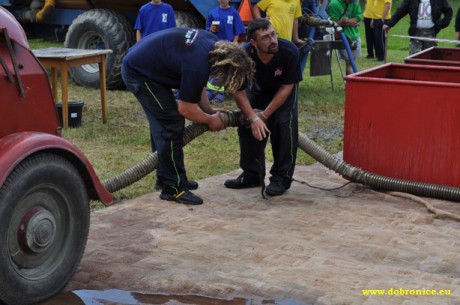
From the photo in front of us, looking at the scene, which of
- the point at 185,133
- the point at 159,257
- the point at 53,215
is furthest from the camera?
the point at 185,133

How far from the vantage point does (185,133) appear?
6582 mm

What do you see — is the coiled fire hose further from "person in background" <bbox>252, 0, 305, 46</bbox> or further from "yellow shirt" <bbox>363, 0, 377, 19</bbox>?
"yellow shirt" <bbox>363, 0, 377, 19</bbox>

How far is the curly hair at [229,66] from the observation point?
19.0 feet

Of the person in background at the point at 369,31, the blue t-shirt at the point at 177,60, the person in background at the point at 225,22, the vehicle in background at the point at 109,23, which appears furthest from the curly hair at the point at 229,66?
the person in background at the point at 369,31

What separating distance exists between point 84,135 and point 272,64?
337 cm

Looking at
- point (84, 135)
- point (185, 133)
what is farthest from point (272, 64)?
point (84, 135)

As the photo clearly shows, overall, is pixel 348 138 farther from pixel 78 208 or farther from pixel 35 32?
pixel 35 32

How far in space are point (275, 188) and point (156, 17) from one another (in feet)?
15.0

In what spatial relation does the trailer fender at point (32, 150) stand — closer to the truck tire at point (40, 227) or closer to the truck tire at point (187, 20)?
the truck tire at point (40, 227)

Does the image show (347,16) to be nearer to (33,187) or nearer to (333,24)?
(333,24)

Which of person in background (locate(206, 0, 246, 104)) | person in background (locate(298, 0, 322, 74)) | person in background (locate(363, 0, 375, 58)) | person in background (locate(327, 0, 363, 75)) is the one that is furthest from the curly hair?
person in background (locate(363, 0, 375, 58))

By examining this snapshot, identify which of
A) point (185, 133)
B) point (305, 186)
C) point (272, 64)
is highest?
point (272, 64)

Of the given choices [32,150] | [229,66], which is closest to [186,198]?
[229,66]

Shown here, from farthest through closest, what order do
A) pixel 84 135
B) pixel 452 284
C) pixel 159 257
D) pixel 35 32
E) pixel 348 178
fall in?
pixel 35 32 < pixel 84 135 < pixel 348 178 < pixel 159 257 < pixel 452 284
